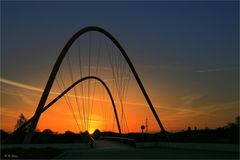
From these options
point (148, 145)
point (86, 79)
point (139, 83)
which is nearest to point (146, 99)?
point (139, 83)

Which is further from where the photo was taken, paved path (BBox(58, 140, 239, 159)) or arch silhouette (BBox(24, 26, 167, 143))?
arch silhouette (BBox(24, 26, 167, 143))

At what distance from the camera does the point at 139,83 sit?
139 ft

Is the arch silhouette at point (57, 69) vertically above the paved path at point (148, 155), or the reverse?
the arch silhouette at point (57, 69)

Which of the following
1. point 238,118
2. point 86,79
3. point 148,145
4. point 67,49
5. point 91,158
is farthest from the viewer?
point 238,118

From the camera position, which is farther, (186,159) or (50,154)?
(50,154)

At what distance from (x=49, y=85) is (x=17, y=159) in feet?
45.7

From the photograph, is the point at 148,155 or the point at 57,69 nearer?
the point at 148,155

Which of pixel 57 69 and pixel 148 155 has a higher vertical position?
pixel 57 69

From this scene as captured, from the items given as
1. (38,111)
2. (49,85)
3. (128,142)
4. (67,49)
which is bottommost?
(128,142)

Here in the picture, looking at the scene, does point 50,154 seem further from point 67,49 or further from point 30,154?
point 67,49

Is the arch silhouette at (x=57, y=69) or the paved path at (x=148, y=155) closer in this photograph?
the paved path at (x=148, y=155)

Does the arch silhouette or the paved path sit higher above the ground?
the arch silhouette

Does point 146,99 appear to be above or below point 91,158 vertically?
above

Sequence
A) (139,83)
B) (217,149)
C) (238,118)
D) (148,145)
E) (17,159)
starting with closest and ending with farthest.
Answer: (17,159)
(217,149)
(148,145)
(139,83)
(238,118)
